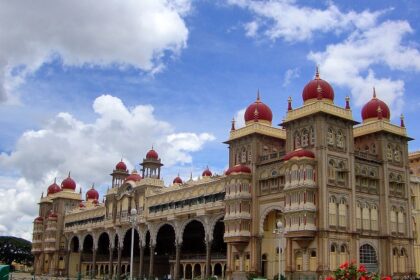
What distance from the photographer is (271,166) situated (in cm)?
5934

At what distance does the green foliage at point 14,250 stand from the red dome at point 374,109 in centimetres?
12155

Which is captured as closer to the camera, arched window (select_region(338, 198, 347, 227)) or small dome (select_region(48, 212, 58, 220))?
arched window (select_region(338, 198, 347, 227))

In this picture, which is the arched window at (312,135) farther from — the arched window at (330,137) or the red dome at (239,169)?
the red dome at (239,169)

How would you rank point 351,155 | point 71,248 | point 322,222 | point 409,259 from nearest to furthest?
1. point 322,222
2. point 351,155
3. point 409,259
4. point 71,248

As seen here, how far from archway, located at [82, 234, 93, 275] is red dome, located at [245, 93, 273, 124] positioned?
170ft

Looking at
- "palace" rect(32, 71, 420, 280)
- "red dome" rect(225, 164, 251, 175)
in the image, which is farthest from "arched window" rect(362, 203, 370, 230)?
"red dome" rect(225, 164, 251, 175)

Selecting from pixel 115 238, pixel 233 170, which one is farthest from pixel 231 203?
pixel 115 238

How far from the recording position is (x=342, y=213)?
54156mm

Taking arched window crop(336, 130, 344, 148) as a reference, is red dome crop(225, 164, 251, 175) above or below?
below

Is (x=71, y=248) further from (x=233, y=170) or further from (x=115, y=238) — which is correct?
(x=233, y=170)

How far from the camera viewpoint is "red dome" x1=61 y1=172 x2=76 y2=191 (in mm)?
112688

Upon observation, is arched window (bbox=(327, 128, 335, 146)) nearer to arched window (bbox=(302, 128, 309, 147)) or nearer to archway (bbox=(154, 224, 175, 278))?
arched window (bbox=(302, 128, 309, 147))

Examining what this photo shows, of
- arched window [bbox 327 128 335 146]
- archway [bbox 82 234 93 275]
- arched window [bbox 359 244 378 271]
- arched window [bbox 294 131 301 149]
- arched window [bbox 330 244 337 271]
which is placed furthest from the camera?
archway [bbox 82 234 93 275]

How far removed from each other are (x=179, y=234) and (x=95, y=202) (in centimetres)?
3947
